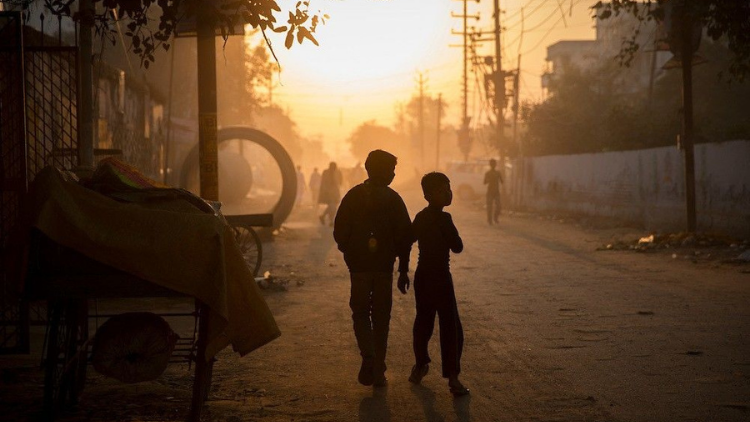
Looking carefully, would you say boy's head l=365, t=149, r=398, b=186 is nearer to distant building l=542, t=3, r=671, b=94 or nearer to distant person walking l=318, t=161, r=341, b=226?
distant person walking l=318, t=161, r=341, b=226

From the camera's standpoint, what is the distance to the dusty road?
229 inches

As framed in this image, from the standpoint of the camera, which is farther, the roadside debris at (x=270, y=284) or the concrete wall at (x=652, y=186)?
the concrete wall at (x=652, y=186)

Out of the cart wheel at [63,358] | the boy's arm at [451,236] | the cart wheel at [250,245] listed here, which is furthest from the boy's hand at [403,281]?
the cart wheel at [250,245]

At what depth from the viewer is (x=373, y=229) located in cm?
679

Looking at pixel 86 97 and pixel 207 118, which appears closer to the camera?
pixel 207 118

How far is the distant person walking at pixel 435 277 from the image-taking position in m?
6.51

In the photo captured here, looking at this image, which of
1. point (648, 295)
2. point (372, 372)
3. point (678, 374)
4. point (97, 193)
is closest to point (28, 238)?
→ point (97, 193)

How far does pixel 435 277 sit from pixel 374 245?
537 mm

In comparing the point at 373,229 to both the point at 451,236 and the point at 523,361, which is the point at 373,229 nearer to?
the point at 451,236

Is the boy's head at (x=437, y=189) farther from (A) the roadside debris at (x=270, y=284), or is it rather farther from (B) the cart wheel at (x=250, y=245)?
(B) the cart wheel at (x=250, y=245)

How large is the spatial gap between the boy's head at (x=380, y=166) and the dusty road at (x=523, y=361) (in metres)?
1.56

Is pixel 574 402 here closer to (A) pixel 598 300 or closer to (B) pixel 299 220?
(A) pixel 598 300

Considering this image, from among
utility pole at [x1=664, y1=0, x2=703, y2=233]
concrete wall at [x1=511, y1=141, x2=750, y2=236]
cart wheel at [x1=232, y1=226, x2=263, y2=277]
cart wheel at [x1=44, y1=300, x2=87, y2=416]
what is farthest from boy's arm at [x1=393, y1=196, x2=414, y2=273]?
utility pole at [x1=664, y1=0, x2=703, y2=233]

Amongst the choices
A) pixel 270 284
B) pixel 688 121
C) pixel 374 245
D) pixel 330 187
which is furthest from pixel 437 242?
pixel 330 187
